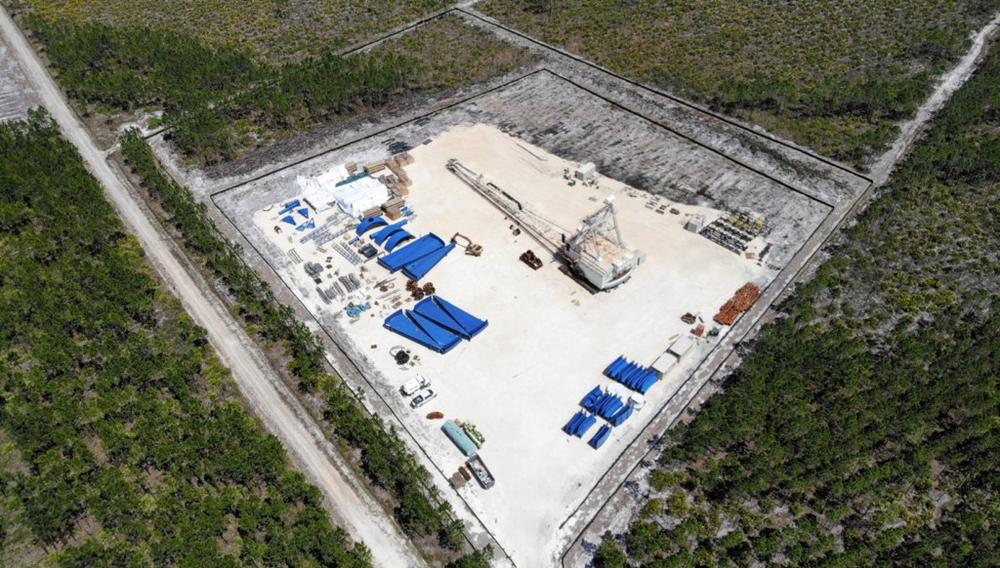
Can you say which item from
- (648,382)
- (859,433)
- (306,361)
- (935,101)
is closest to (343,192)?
(306,361)

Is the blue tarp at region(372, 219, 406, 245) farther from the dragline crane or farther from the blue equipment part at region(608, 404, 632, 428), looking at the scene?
the blue equipment part at region(608, 404, 632, 428)

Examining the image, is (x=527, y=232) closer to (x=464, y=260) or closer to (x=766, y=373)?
(x=464, y=260)

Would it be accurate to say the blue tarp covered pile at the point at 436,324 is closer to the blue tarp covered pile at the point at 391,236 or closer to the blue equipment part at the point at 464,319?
the blue equipment part at the point at 464,319

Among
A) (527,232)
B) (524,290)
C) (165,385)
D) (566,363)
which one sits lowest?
(566,363)

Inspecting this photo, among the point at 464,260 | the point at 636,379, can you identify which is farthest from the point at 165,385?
the point at 636,379

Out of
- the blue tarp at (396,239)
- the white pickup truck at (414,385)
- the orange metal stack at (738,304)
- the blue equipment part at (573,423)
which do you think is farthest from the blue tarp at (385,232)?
the orange metal stack at (738,304)

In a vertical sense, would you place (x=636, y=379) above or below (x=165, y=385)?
below

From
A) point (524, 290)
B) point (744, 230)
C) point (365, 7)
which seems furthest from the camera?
point (365, 7)

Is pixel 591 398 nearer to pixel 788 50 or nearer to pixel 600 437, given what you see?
pixel 600 437
